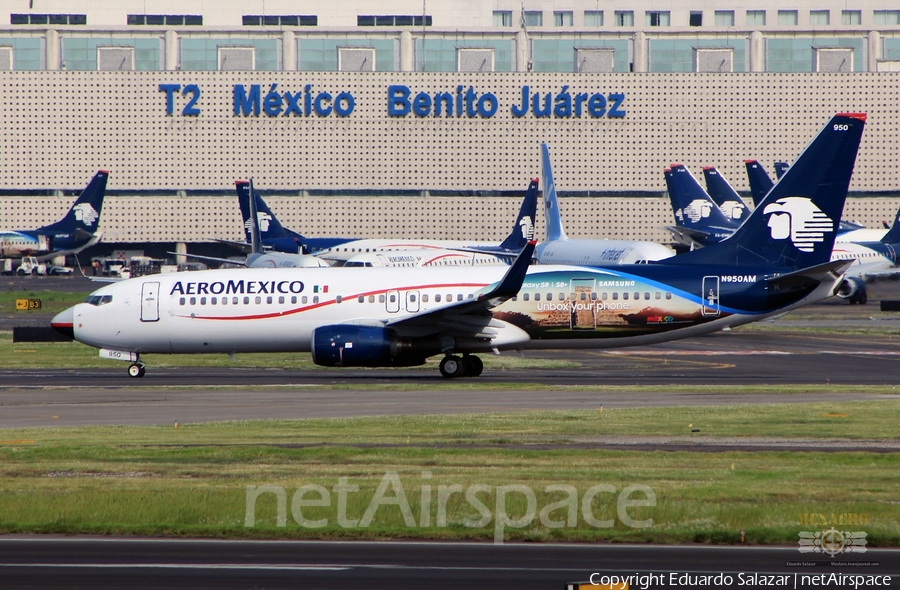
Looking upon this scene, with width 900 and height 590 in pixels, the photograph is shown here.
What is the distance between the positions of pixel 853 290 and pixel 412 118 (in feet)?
206

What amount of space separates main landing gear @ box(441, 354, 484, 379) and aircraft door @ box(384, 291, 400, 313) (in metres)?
2.00

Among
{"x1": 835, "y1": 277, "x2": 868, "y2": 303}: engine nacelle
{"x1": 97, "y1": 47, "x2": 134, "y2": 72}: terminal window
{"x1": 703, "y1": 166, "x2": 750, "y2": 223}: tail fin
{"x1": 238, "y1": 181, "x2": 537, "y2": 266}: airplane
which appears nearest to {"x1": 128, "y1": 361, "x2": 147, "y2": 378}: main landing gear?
{"x1": 238, "y1": 181, "x2": 537, "y2": 266}: airplane

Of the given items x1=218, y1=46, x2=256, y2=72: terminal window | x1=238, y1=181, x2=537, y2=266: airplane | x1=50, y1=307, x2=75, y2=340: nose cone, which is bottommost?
x1=50, y1=307, x2=75, y2=340: nose cone

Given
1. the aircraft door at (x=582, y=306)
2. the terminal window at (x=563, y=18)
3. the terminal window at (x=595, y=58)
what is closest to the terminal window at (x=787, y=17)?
the terminal window at (x=563, y=18)

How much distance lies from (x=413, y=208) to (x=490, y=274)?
86.8 m

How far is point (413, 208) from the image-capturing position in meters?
118

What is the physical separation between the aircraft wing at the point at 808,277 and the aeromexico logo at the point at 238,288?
13.1 m

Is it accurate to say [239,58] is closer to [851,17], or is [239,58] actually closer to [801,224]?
[851,17]

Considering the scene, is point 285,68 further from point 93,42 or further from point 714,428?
point 714,428

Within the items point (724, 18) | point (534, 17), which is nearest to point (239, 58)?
point (534, 17)

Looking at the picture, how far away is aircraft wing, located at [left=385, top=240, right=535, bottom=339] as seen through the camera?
95.8 ft

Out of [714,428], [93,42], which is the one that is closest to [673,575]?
[714,428]

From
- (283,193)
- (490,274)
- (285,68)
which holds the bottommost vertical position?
(490,274)

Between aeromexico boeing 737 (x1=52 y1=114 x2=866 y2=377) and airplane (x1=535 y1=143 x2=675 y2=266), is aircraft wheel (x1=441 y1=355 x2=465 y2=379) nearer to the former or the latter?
aeromexico boeing 737 (x1=52 y1=114 x2=866 y2=377)
